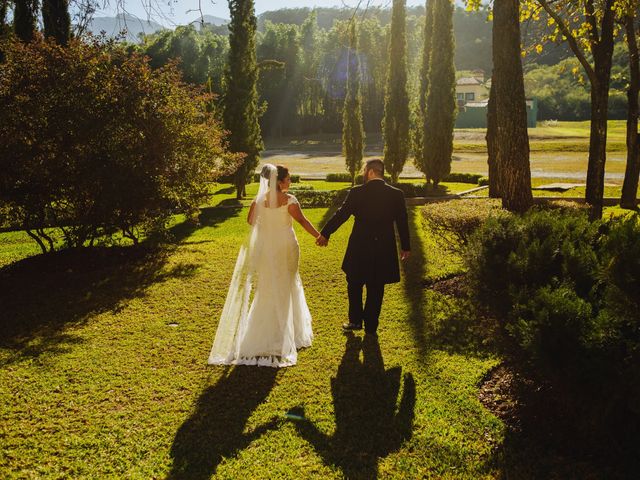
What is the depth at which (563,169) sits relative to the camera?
28.1 metres

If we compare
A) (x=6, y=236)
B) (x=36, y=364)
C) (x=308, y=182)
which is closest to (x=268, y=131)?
(x=308, y=182)

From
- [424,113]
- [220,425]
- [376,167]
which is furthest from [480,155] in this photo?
[220,425]

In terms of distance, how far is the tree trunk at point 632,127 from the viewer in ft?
44.5

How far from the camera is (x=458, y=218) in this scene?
27.1 ft

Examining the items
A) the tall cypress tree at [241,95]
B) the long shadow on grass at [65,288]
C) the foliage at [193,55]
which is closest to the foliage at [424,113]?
the tall cypress tree at [241,95]

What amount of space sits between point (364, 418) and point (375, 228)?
8.22 feet

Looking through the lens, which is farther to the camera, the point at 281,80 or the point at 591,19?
the point at 281,80

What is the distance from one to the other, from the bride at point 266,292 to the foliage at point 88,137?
475cm

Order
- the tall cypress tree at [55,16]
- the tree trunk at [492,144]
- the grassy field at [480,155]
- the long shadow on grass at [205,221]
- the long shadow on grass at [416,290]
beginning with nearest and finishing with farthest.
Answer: the long shadow on grass at [416,290]
the tall cypress tree at [55,16]
the long shadow on grass at [205,221]
the tree trunk at [492,144]
the grassy field at [480,155]

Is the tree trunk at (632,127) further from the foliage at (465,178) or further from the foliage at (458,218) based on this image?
the foliage at (465,178)

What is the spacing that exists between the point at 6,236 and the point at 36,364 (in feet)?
32.6

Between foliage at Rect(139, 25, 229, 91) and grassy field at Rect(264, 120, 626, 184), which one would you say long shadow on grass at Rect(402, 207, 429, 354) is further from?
foliage at Rect(139, 25, 229, 91)

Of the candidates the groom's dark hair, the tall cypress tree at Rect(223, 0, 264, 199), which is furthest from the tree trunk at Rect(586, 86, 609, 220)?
the tall cypress tree at Rect(223, 0, 264, 199)

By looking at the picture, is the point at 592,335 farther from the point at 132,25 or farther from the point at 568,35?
the point at 568,35
